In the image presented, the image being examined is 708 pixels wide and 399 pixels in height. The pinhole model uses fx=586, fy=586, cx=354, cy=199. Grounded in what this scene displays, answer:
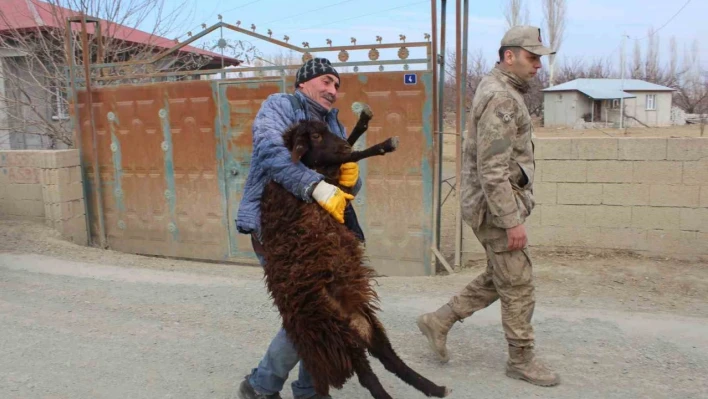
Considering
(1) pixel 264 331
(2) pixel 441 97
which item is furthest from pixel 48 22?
(1) pixel 264 331

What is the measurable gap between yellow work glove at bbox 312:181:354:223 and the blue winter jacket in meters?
0.03

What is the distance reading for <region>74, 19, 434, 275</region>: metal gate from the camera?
6258 millimetres

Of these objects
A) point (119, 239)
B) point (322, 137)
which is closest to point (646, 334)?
point (322, 137)

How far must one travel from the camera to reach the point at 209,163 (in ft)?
23.4

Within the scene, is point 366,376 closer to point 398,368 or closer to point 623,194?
point 398,368

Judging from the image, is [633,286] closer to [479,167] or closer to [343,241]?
[479,167]

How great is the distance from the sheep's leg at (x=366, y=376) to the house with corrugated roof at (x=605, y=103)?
130 ft

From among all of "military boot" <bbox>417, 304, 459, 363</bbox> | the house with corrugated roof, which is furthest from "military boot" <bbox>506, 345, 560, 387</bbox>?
the house with corrugated roof

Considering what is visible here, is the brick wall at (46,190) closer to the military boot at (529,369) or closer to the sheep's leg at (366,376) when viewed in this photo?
the sheep's leg at (366,376)

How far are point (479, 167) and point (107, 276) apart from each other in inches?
183

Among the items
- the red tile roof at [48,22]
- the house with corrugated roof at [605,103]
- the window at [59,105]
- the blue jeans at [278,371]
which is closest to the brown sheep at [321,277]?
the blue jeans at [278,371]

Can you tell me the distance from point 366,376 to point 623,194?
4.15 m

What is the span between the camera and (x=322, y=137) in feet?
9.25

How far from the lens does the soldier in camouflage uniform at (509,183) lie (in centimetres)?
326
